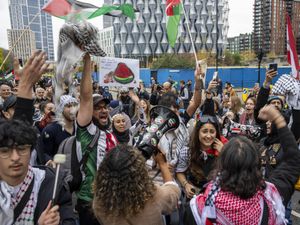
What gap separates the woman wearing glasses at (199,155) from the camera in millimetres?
2752

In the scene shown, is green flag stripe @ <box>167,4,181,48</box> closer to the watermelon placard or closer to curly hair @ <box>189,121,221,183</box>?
the watermelon placard

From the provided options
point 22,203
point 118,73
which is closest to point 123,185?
point 22,203

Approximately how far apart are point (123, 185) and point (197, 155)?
1.35 metres

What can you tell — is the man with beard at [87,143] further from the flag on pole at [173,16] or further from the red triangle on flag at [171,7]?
the red triangle on flag at [171,7]

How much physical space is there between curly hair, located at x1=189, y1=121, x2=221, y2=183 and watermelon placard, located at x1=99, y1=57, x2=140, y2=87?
147 inches

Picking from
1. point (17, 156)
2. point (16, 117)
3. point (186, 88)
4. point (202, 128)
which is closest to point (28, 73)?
point (16, 117)

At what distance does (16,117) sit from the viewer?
180cm

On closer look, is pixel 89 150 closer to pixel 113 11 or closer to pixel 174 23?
pixel 113 11

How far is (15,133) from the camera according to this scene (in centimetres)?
154

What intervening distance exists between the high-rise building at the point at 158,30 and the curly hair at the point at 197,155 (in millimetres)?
75585

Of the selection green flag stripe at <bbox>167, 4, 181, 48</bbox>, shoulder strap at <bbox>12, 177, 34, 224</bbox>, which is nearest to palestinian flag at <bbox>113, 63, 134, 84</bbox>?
green flag stripe at <bbox>167, 4, 181, 48</bbox>

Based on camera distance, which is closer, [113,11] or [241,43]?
[113,11]

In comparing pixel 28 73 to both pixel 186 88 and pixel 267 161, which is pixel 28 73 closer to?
pixel 267 161

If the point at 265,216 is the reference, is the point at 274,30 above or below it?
above
